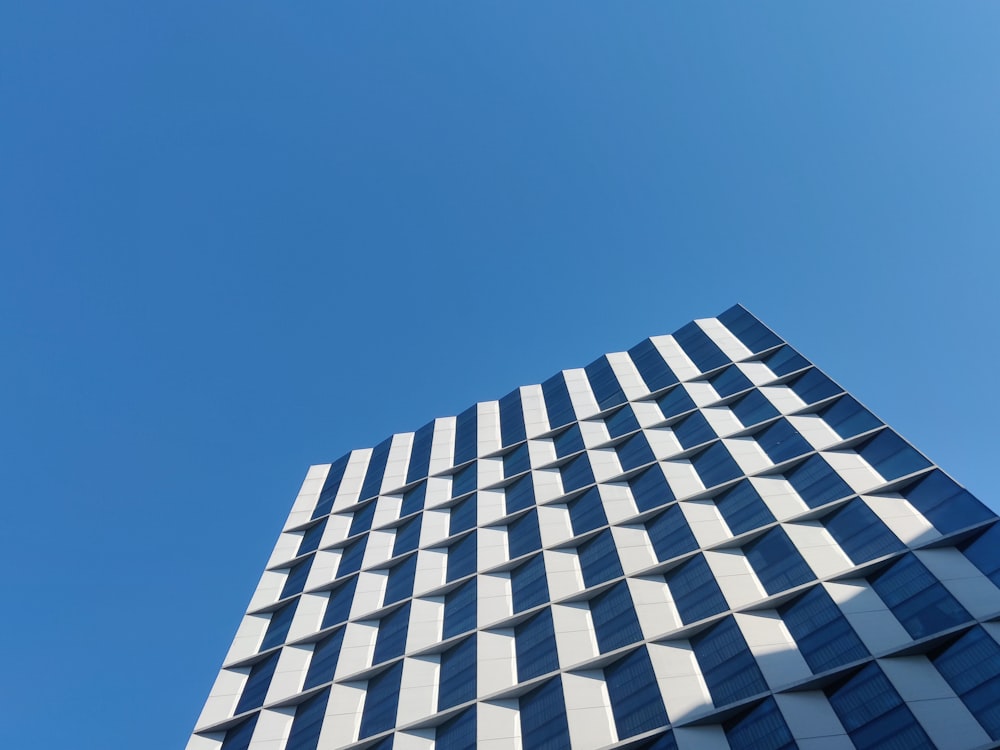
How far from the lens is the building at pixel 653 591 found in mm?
23672

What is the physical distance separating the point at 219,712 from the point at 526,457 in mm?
24571

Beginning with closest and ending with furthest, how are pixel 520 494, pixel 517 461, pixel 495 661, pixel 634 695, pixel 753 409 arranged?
1. pixel 634 695
2. pixel 495 661
3. pixel 753 409
4. pixel 520 494
5. pixel 517 461

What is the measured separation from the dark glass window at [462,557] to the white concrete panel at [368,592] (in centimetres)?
442

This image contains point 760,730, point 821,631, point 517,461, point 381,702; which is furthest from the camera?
point 517,461

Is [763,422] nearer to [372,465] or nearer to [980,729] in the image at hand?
[980,729]

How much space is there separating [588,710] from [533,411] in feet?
105

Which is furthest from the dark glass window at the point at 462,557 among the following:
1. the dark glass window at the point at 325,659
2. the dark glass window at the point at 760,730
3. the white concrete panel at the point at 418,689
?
the dark glass window at the point at 760,730

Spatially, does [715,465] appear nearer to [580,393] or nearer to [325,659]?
[580,393]

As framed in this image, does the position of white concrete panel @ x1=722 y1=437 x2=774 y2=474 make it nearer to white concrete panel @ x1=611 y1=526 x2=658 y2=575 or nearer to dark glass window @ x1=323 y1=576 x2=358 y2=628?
white concrete panel @ x1=611 y1=526 x2=658 y2=575

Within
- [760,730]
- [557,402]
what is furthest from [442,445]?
[760,730]

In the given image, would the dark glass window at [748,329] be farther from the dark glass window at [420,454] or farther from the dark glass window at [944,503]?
the dark glass window at [420,454]

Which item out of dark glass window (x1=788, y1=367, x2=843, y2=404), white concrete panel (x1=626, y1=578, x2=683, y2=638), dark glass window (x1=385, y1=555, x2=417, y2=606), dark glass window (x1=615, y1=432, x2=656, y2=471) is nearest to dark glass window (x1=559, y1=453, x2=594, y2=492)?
dark glass window (x1=615, y1=432, x2=656, y2=471)

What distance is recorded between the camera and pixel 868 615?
2528 centimetres

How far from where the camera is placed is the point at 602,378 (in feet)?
191
